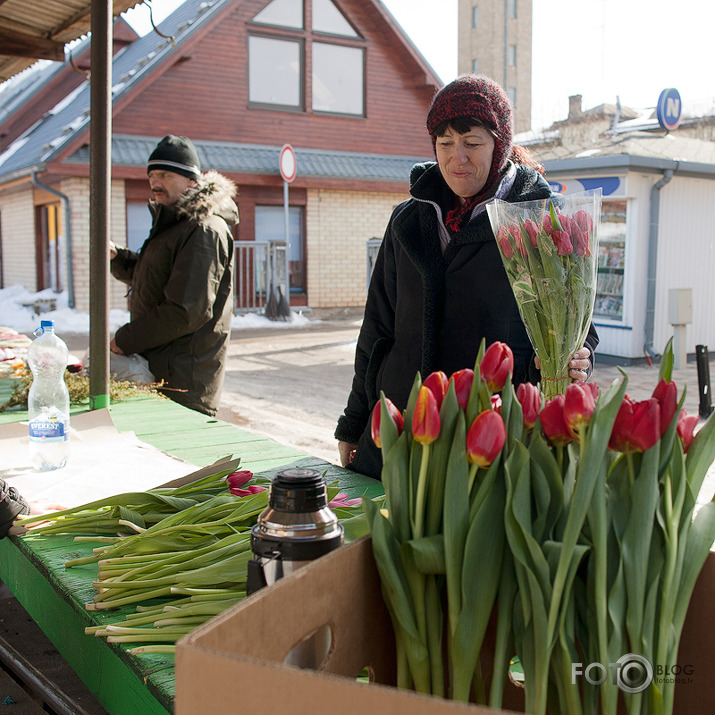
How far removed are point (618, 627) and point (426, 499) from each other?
0.86ft

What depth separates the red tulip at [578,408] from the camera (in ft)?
3.18

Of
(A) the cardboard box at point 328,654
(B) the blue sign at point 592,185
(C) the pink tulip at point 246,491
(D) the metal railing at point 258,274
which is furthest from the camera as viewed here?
(D) the metal railing at point 258,274

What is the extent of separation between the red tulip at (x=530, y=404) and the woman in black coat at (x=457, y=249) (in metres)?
1.24

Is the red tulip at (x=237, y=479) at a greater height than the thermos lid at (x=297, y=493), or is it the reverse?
the thermos lid at (x=297, y=493)

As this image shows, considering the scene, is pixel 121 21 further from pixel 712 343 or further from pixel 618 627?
pixel 618 627

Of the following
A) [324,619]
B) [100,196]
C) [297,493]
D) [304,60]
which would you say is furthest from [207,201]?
[304,60]

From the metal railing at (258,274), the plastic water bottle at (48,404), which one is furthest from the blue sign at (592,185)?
the plastic water bottle at (48,404)

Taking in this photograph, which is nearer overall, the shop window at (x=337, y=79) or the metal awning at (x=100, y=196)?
the metal awning at (x=100, y=196)

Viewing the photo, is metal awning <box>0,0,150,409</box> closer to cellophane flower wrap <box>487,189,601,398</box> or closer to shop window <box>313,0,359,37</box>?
cellophane flower wrap <box>487,189,601,398</box>

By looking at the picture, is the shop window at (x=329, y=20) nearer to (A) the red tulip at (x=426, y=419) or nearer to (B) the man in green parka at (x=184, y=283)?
(B) the man in green parka at (x=184, y=283)

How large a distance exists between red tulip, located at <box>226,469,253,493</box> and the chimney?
22855 mm

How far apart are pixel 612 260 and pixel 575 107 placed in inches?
487

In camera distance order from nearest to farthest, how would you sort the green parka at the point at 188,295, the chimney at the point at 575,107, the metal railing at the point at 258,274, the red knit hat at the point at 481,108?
1. the red knit hat at the point at 481,108
2. the green parka at the point at 188,295
3. the metal railing at the point at 258,274
4. the chimney at the point at 575,107

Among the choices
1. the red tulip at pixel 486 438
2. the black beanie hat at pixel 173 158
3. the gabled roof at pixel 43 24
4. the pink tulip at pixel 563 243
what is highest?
the gabled roof at pixel 43 24
